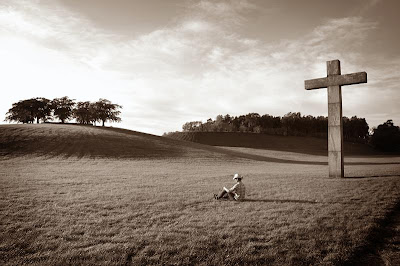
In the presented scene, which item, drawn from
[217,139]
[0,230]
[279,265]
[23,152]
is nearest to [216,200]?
[279,265]

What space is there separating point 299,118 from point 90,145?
92287 mm

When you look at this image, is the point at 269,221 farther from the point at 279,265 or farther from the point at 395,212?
the point at 395,212

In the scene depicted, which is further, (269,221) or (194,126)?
(194,126)

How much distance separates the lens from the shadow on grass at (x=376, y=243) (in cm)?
577

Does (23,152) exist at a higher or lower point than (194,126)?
lower

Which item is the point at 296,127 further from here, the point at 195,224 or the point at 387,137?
the point at 195,224

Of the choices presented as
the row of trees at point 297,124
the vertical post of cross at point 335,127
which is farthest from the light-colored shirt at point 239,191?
the row of trees at point 297,124

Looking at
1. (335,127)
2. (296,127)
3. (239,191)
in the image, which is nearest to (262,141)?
(296,127)

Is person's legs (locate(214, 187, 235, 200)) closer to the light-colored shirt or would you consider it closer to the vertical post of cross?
the light-colored shirt

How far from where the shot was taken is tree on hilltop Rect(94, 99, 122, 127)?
255 feet

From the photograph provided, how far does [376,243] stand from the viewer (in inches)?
261

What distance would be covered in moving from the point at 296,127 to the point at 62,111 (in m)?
87.5

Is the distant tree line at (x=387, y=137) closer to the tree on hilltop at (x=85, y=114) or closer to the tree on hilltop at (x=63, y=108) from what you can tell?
the tree on hilltop at (x=85, y=114)

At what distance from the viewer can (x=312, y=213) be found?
8.75 metres
